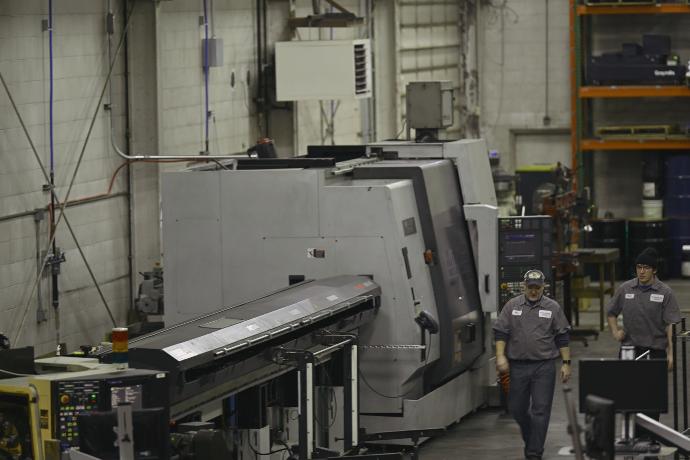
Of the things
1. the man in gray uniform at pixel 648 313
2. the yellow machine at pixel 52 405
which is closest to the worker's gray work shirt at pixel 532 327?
the man in gray uniform at pixel 648 313

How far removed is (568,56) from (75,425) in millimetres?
15403

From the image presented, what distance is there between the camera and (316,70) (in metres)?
17.1

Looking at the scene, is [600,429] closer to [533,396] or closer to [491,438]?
[533,396]

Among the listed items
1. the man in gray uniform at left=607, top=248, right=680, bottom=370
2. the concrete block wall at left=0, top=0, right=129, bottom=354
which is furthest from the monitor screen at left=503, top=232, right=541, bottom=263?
the concrete block wall at left=0, top=0, right=129, bottom=354

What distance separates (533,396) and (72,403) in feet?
14.7

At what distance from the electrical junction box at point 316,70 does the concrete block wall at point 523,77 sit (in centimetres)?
577

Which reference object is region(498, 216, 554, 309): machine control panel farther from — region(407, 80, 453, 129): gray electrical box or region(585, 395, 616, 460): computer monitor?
region(585, 395, 616, 460): computer monitor

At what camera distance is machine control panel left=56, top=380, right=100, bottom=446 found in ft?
26.1

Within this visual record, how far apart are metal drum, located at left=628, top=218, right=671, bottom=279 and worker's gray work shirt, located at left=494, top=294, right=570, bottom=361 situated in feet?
30.9

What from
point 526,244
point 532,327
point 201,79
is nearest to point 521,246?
point 526,244

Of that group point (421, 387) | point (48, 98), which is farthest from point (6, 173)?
point (421, 387)

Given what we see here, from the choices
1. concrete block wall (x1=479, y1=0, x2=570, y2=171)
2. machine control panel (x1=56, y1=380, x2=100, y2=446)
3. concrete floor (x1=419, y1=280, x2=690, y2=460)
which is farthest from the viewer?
concrete block wall (x1=479, y1=0, x2=570, y2=171)

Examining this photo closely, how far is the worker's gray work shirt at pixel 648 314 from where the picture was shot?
11.6m

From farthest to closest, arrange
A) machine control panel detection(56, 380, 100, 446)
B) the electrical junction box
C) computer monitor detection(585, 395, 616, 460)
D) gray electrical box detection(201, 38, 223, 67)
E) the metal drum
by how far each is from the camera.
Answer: the metal drum → the electrical junction box → gray electrical box detection(201, 38, 223, 67) → machine control panel detection(56, 380, 100, 446) → computer monitor detection(585, 395, 616, 460)
